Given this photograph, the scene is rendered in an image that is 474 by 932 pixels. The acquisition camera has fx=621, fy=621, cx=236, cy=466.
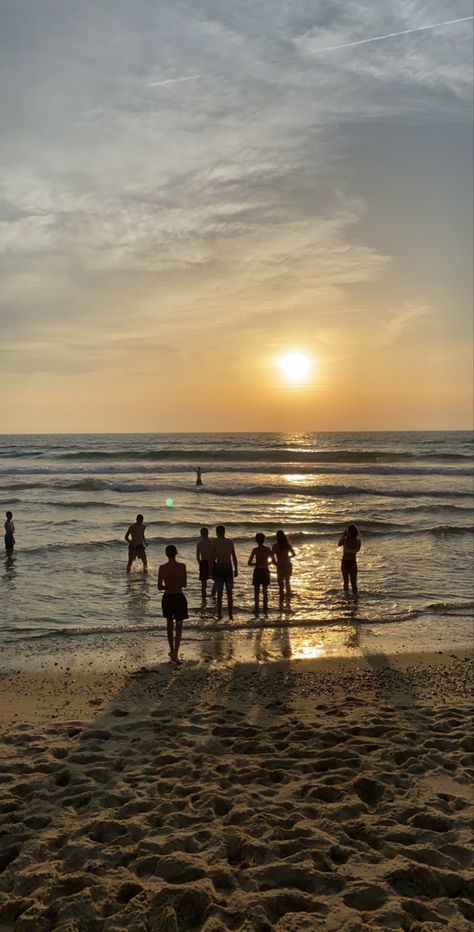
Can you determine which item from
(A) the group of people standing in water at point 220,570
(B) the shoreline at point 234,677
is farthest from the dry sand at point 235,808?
(A) the group of people standing in water at point 220,570

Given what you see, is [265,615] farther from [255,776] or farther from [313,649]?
[255,776]

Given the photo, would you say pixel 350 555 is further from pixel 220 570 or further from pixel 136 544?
pixel 136 544

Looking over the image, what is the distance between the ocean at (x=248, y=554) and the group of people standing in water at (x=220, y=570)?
43cm

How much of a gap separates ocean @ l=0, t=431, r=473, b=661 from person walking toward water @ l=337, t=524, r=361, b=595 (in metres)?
0.43

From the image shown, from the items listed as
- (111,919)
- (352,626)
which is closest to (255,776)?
(111,919)

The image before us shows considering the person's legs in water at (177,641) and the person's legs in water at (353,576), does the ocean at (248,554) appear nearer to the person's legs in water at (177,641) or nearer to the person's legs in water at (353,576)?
the person's legs in water at (353,576)

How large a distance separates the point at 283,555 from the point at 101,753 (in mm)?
7570

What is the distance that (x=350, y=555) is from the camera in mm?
14266

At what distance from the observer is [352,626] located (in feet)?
39.5

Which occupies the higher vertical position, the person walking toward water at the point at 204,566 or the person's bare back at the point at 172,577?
the person's bare back at the point at 172,577

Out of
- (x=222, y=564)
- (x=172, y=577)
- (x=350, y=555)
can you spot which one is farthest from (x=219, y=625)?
(x=350, y=555)

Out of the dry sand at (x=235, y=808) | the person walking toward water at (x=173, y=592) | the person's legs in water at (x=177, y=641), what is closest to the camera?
the dry sand at (x=235, y=808)

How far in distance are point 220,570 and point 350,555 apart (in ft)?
11.6

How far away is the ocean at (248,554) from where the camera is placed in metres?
11.6
